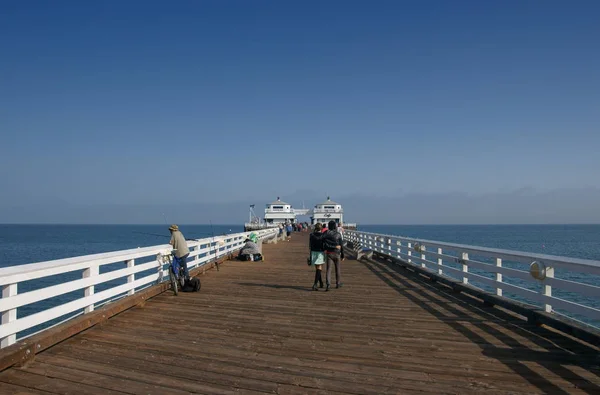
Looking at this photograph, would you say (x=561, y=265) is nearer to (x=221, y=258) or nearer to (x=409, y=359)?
(x=409, y=359)

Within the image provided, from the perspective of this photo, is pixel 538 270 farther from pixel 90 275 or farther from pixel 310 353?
pixel 90 275

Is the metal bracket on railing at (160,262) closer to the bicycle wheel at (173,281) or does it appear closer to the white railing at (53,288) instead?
the white railing at (53,288)

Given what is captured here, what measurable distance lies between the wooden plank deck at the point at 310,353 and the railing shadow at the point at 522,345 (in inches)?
0.6

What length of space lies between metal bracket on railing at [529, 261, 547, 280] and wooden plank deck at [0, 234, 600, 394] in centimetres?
82

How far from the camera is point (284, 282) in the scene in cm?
1290

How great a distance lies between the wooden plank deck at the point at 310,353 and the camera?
4.63 m

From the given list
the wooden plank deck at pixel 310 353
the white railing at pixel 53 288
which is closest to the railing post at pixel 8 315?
the white railing at pixel 53 288

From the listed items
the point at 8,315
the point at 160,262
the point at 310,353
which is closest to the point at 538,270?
the point at 310,353

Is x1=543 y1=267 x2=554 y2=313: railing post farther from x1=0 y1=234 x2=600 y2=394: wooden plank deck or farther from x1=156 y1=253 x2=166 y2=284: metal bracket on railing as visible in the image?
x1=156 y1=253 x2=166 y2=284: metal bracket on railing

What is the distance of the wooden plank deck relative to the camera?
463cm

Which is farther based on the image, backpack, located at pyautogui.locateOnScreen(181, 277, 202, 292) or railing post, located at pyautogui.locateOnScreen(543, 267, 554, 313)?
backpack, located at pyautogui.locateOnScreen(181, 277, 202, 292)

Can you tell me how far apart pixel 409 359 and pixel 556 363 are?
1701mm

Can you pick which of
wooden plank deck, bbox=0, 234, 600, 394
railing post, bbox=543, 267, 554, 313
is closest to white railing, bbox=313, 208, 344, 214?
wooden plank deck, bbox=0, 234, 600, 394

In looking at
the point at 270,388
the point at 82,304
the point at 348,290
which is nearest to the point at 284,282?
the point at 348,290
